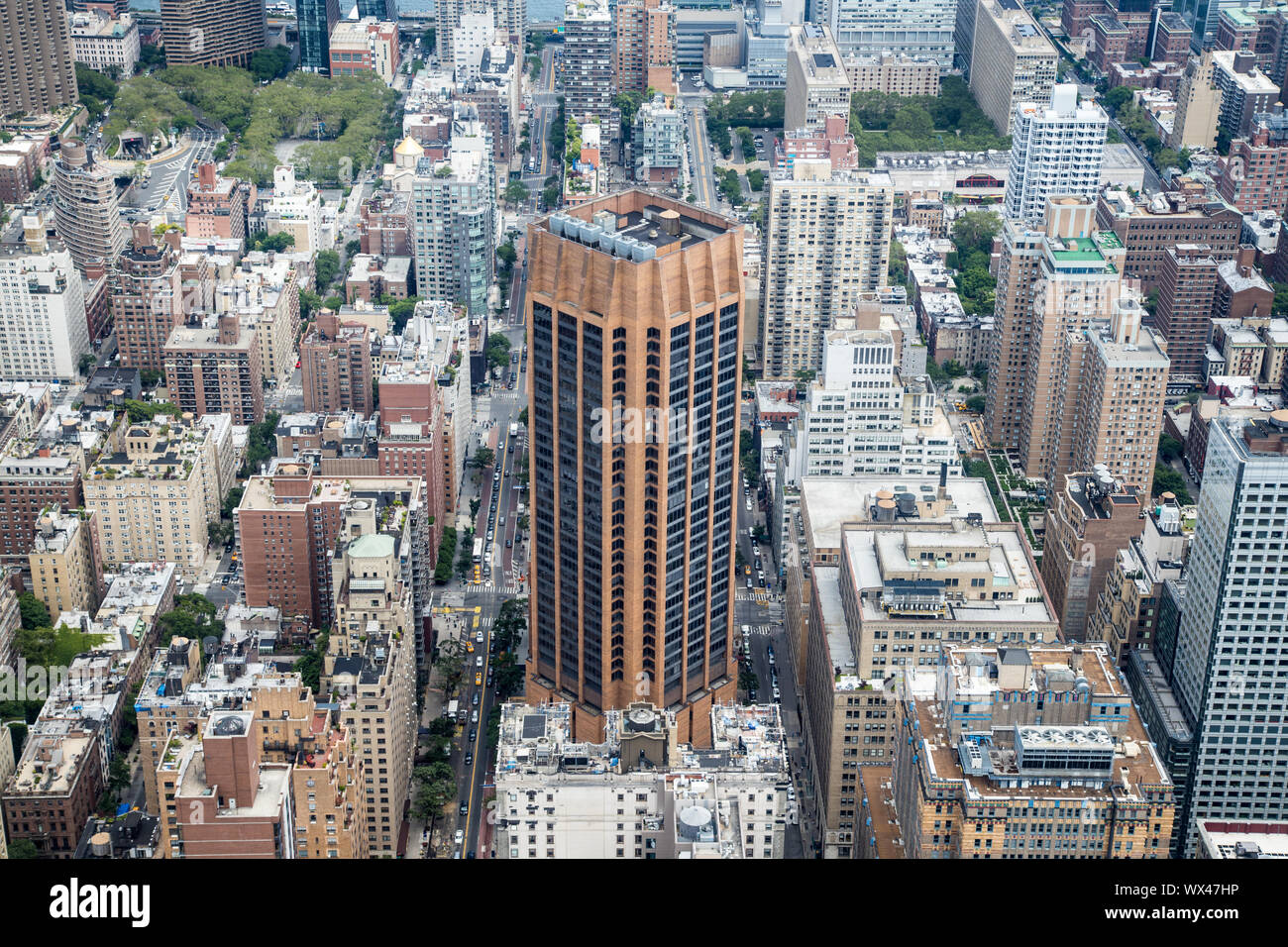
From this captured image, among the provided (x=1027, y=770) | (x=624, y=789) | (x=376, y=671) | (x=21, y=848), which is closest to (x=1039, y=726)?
(x=1027, y=770)

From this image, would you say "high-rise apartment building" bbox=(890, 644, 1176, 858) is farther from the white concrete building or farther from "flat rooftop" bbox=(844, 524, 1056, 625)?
"flat rooftop" bbox=(844, 524, 1056, 625)

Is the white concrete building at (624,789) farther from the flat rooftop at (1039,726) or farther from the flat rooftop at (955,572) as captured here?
the flat rooftop at (955,572)

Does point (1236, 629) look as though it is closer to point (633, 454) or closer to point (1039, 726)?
point (1039, 726)

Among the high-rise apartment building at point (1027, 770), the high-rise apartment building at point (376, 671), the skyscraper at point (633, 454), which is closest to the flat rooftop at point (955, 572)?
the skyscraper at point (633, 454)

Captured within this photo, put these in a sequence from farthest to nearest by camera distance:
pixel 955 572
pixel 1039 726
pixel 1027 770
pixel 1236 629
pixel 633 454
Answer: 1. pixel 955 572
2. pixel 633 454
3. pixel 1236 629
4. pixel 1039 726
5. pixel 1027 770
